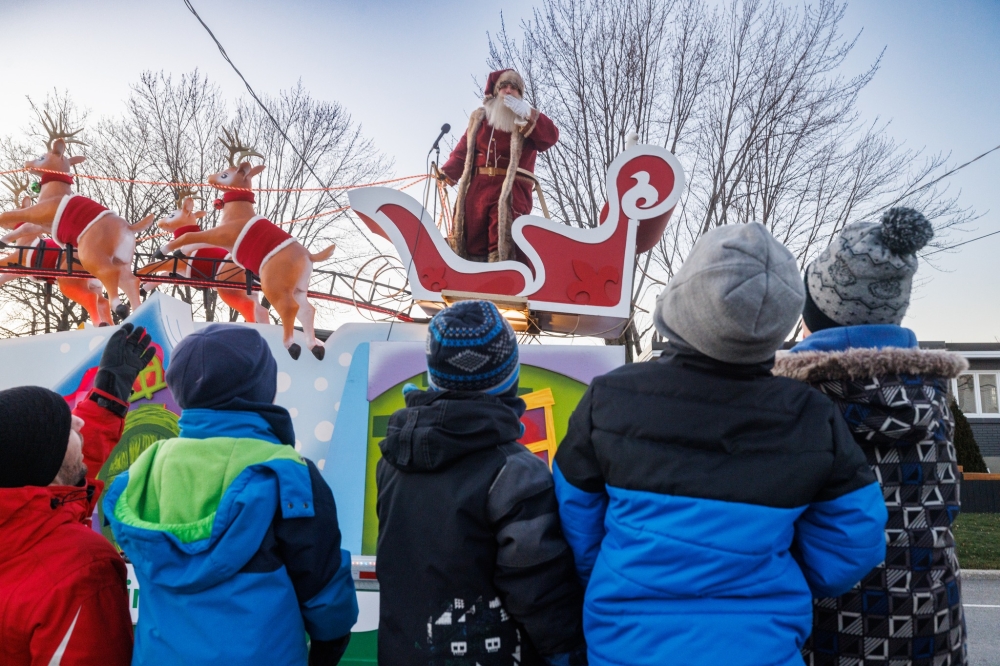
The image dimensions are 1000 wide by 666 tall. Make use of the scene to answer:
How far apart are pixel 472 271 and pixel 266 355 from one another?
7.64ft

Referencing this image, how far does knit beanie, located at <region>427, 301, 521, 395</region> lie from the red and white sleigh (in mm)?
2286

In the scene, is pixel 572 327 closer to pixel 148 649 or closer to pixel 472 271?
pixel 472 271

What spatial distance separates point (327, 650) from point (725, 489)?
1155 millimetres

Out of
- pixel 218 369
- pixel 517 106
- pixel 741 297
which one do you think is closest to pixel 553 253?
pixel 517 106

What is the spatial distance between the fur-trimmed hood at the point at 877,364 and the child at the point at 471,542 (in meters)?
0.76

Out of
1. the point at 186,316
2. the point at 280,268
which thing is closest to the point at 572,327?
the point at 280,268

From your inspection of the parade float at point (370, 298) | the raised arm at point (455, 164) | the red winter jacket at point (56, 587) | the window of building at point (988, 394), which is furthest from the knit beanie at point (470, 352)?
the window of building at point (988, 394)

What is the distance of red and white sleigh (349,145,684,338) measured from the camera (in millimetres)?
3986

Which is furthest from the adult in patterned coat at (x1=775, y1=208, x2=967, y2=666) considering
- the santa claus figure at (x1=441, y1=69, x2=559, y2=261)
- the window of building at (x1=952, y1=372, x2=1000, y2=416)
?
the window of building at (x1=952, y1=372, x2=1000, y2=416)

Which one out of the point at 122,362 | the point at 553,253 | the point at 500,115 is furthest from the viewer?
the point at 500,115

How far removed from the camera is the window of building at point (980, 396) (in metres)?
17.1

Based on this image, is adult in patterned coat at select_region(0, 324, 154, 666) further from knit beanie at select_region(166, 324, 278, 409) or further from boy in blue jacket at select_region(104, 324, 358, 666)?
knit beanie at select_region(166, 324, 278, 409)

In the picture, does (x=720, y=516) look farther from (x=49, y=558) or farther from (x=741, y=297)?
(x=49, y=558)

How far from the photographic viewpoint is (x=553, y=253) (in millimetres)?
4031
